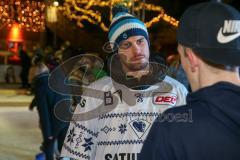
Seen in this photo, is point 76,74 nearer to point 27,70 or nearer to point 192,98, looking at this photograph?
point 192,98

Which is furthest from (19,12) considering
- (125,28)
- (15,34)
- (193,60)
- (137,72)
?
(193,60)

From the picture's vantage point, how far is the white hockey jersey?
9.32ft

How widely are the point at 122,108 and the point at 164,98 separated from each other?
0.79 ft

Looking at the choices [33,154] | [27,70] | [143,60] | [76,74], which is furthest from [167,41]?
Result: [143,60]

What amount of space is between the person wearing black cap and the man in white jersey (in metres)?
1.13

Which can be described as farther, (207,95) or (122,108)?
(122,108)

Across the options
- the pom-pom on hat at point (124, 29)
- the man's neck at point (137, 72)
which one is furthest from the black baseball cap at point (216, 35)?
the pom-pom on hat at point (124, 29)

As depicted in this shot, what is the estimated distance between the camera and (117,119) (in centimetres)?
288

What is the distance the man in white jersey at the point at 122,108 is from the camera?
2.85 metres

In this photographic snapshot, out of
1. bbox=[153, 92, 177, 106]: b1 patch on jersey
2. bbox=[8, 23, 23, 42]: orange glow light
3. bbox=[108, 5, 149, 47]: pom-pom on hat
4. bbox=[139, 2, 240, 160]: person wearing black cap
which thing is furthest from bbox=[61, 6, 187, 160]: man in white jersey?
bbox=[8, 23, 23, 42]: orange glow light

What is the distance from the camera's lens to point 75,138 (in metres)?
2.94

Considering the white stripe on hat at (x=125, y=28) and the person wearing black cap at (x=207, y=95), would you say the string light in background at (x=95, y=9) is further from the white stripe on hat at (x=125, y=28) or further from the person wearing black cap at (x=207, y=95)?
the person wearing black cap at (x=207, y=95)

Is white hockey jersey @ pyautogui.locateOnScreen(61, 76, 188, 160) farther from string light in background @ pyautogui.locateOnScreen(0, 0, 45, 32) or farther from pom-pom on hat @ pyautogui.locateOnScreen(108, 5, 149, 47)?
string light in background @ pyautogui.locateOnScreen(0, 0, 45, 32)

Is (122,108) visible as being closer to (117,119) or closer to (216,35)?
(117,119)
